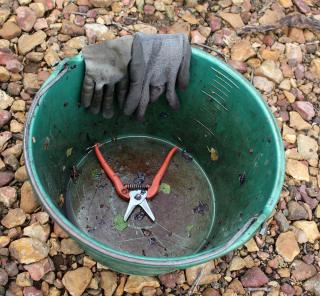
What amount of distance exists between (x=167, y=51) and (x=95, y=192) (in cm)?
54

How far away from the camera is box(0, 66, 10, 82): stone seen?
1.75 metres

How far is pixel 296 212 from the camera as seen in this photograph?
1.71 metres

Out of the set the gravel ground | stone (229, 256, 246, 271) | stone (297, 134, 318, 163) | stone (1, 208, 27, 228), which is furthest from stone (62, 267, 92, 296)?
stone (297, 134, 318, 163)

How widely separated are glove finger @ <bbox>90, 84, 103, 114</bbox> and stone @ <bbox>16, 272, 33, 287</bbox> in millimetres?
559

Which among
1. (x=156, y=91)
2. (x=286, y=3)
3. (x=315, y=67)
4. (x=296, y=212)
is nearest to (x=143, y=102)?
(x=156, y=91)

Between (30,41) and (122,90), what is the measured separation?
1.82 ft

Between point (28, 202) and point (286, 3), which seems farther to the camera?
point (286, 3)

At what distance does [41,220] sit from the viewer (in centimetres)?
153

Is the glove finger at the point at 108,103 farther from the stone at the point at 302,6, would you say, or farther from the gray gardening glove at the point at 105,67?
the stone at the point at 302,6

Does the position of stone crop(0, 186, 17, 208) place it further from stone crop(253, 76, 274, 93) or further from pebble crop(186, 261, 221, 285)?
stone crop(253, 76, 274, 93)

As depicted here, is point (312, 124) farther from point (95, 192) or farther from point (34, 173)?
point (34, 173)

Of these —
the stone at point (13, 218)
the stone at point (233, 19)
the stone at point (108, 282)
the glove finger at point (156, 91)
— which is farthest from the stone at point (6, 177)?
the stone at point (233, 19)

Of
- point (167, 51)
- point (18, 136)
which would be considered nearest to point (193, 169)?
point (167, 51)

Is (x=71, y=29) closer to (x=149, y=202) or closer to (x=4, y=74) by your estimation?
(x=4, y=74)
